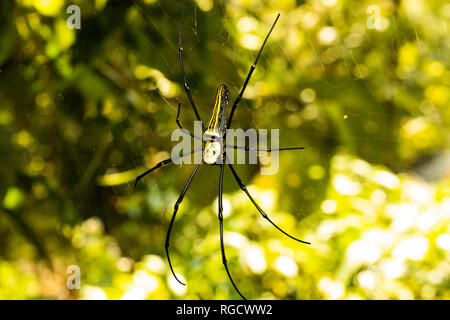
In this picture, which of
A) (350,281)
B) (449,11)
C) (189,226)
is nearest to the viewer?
(350,281)

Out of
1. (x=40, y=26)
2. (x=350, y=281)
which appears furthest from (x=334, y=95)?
(x=40, y=26)

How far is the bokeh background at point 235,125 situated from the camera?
87 centimetres

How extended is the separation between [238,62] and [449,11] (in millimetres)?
639

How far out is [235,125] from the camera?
0.94m

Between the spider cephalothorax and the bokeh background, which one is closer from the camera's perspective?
the spider cephalothorax

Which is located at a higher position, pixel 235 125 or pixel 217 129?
pixel 235 125

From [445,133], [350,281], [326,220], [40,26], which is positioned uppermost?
[40,26]

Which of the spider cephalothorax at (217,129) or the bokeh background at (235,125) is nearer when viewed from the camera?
the spider cephalothorax at (217,129)

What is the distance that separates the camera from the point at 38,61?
1.03m

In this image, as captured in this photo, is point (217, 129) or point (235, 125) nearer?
point (217, 129)

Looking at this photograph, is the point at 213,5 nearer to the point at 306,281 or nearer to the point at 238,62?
the point at 238,62

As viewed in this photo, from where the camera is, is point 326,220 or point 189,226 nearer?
A: point 326,220

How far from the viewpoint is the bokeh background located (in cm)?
87

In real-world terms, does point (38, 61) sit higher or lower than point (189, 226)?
higher
